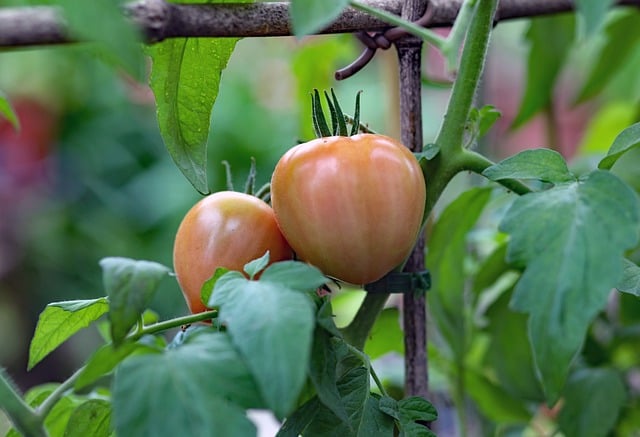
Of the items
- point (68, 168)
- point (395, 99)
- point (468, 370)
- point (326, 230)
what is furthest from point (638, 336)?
point (68, 168)

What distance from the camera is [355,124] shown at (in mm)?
395

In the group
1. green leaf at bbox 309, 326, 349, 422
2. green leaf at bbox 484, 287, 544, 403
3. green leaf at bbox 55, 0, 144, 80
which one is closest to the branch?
green leaf at bbox 55, 0, 144, 80

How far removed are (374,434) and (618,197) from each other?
15 centimetres

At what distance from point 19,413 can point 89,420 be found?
0.05 meters

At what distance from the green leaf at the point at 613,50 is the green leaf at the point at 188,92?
1.66 ft

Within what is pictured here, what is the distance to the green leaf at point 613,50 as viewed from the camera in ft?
2.52

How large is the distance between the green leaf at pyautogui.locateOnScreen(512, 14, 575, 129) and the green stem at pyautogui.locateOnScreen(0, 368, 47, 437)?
535 millimetres

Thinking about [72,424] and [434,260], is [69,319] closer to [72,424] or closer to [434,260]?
[72,424]

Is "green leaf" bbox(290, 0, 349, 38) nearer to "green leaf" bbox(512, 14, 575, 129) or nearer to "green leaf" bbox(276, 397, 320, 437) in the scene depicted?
"green leaf" bbox(276, 397, 320, 437)

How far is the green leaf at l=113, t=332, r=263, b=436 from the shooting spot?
273 mm

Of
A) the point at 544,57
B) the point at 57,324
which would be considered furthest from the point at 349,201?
the point at 544,57

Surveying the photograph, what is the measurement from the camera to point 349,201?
35 cm

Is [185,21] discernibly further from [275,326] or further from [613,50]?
[613,50]

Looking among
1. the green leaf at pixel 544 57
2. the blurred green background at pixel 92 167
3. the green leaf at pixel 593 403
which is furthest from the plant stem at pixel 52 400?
the blurred green background at pixel 92 167
